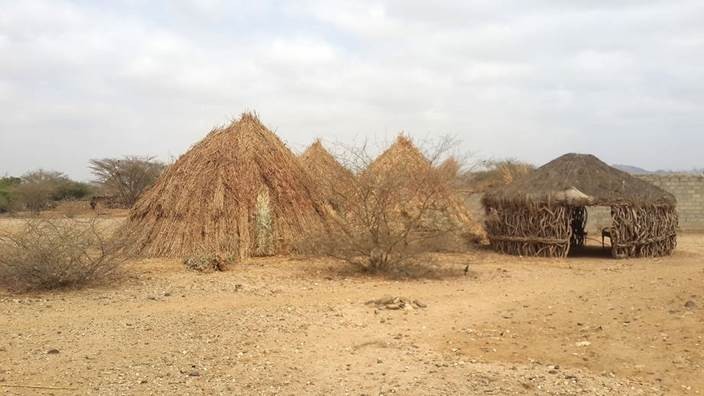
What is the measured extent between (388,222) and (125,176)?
20263mm

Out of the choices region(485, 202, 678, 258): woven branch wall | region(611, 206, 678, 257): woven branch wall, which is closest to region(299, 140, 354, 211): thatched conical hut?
region(485, 202, 678, 258): woven branch wall

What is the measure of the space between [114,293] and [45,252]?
104cm

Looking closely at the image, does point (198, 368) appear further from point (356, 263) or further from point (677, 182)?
point (677, 182)

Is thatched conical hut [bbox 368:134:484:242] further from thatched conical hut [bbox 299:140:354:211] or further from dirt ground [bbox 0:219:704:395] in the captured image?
dirt ground [bbox 0:219:704:395]

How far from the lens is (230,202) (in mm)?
13359

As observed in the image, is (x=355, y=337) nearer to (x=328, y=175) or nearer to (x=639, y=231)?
→ (x=328, y=175)

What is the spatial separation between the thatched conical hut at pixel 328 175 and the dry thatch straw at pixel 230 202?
53 centimetres

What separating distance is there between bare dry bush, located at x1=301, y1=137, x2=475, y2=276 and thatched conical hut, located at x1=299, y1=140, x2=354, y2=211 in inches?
2.4

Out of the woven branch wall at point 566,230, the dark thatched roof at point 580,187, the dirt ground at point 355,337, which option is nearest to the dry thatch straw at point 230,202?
the dirt ground at point 355,337

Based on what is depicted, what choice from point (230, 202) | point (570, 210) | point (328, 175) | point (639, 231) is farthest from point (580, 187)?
point (230, 202)

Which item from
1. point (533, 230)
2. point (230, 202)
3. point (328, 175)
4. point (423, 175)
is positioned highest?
point (328, 175)

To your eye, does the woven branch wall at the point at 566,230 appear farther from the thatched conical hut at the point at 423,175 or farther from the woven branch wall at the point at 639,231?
the thatched conical hut at the point at 423,175

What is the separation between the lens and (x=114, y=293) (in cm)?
873

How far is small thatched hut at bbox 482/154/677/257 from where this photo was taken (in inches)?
544
